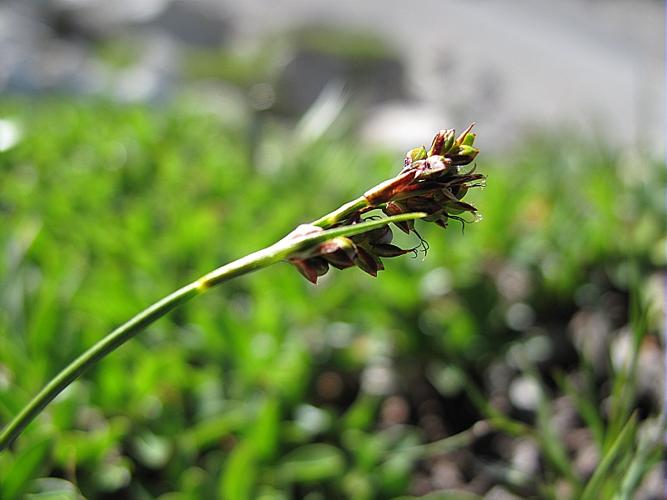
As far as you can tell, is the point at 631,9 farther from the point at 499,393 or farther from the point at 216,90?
the point at 499,393

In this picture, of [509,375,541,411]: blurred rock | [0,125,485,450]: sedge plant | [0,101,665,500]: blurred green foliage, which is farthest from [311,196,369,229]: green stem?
[509,375,541,411]: blurred rock

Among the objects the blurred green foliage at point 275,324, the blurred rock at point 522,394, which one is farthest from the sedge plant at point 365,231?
the blurred rock at point 522,394

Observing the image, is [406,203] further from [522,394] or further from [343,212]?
[522,394]

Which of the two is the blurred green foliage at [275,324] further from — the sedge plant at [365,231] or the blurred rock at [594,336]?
the sedge plant at [365,231]

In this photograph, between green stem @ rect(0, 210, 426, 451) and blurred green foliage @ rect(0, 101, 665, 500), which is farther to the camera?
blurred green foliage @ rect(0, 101, 665, 500)

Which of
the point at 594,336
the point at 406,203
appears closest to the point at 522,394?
the point at 594,336

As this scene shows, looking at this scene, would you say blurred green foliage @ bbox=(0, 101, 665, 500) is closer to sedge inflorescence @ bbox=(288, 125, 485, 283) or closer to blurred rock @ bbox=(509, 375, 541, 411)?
blurred rock @ bbox=(509, 375, 541, 411)
